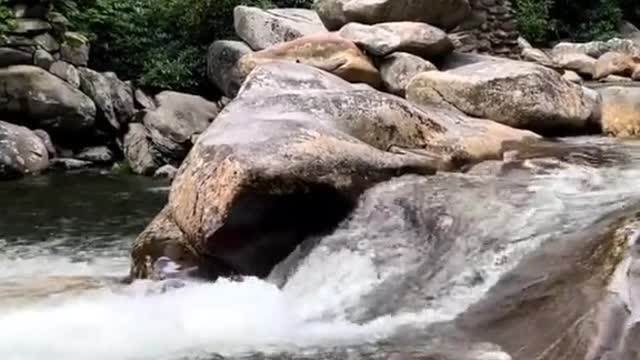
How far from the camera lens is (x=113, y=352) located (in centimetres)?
588

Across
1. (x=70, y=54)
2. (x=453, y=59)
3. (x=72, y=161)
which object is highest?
(x=453, y=59)

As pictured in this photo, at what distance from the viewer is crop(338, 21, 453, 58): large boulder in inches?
460

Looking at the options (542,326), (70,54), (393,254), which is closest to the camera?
(542,326)

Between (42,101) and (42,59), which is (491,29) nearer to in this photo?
(42,101)

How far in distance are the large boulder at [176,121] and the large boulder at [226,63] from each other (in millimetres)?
467

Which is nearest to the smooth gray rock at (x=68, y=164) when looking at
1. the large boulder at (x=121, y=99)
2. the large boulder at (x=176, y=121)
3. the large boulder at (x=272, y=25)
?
the large boulder at (x=176, y=121)

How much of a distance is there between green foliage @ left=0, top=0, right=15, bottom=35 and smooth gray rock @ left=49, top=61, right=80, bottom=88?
98 centimetres

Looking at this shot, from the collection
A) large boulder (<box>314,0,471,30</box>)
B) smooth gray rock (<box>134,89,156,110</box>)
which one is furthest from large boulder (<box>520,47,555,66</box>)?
smooth gray rock (<box>134,89,156,110</box>)

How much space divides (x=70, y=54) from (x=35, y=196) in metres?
5.05

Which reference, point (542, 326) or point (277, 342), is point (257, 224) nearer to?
point (277, 342)

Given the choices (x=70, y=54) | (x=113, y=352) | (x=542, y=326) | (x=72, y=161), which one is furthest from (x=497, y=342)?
(x=70, y=54)

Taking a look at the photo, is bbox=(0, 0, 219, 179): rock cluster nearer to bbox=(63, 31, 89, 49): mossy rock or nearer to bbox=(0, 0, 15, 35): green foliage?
bbox=(63, 31, 89, 49): mossy rock

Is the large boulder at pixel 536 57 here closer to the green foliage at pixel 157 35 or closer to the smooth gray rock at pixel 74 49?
the green foliage at pixel 157 35

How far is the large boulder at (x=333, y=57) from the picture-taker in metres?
11.4
